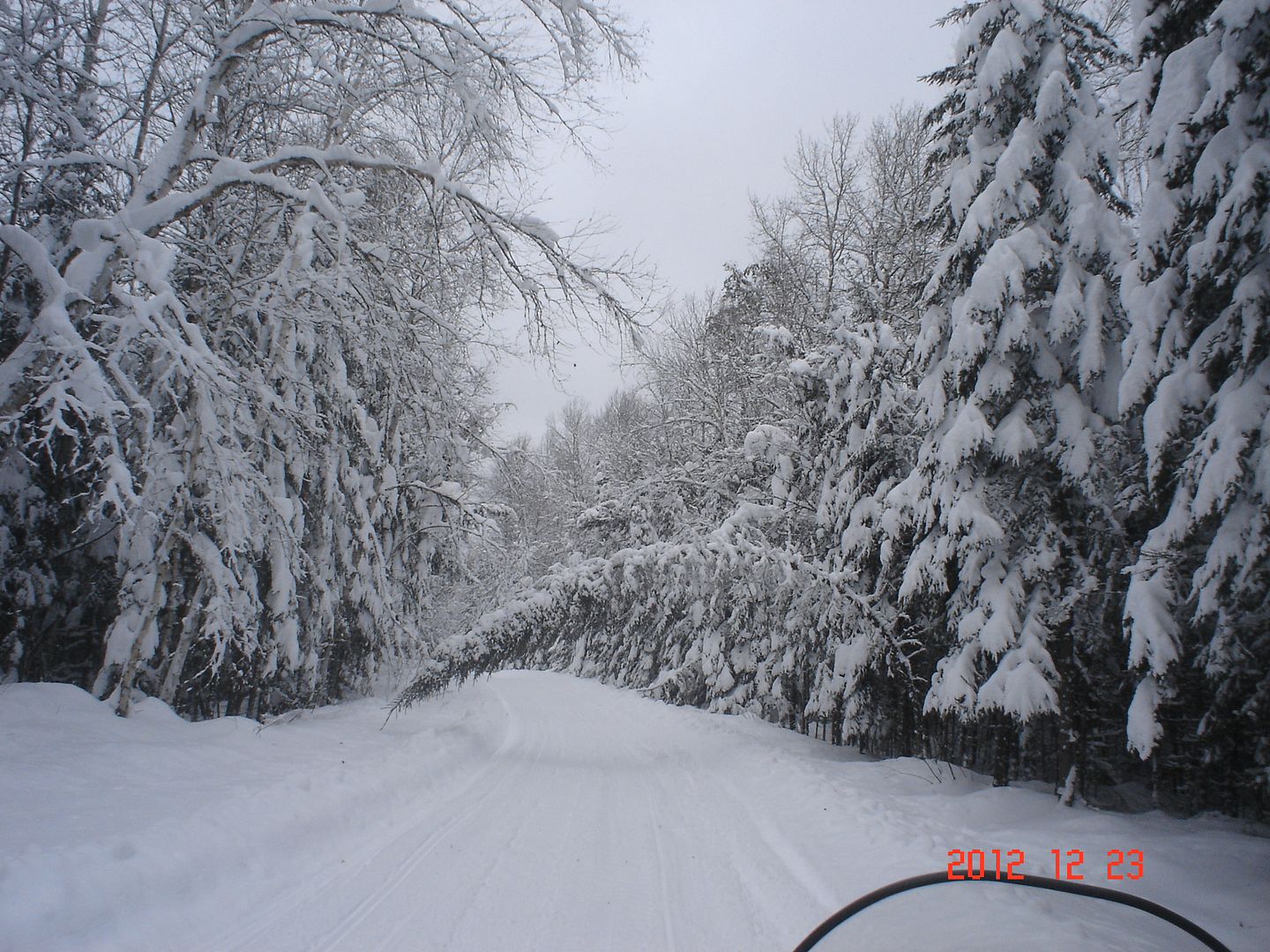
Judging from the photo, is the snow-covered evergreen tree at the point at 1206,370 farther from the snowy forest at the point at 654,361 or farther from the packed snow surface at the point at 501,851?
the packed snow surface at the point at 501,851

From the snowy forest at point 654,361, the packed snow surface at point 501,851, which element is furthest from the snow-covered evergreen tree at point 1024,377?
the packed snow surface at point 501,851

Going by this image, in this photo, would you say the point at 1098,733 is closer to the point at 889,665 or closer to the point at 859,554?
the point at 889,665

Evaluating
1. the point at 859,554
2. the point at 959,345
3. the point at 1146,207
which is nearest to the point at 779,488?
A: the point at 859,554

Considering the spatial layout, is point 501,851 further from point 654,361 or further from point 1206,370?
point 1206,370

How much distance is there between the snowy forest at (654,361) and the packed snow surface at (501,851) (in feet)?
2.97

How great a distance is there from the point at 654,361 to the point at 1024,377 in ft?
15.0

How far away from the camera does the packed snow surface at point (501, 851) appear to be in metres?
3.57

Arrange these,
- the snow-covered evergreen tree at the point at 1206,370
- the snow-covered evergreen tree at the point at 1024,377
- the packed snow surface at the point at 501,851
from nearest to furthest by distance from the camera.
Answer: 1. the packed snow surface at the point at 501,851
2. the snow-covered evergreen tree at the point at 1206,370
3. the snow-covered evergreen tree at the point at 1024,377

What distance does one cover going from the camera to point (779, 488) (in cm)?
1234

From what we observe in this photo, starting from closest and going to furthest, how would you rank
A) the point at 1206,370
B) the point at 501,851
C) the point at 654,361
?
1. the point at 1206,370
2. the point at 501,851
3. the point at 654,361

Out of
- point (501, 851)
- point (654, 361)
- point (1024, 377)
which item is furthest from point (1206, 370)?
point (501, 851)

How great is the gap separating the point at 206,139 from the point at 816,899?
40.0 ft

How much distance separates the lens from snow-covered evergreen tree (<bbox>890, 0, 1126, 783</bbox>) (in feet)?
22.2

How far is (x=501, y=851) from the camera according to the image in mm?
5570
